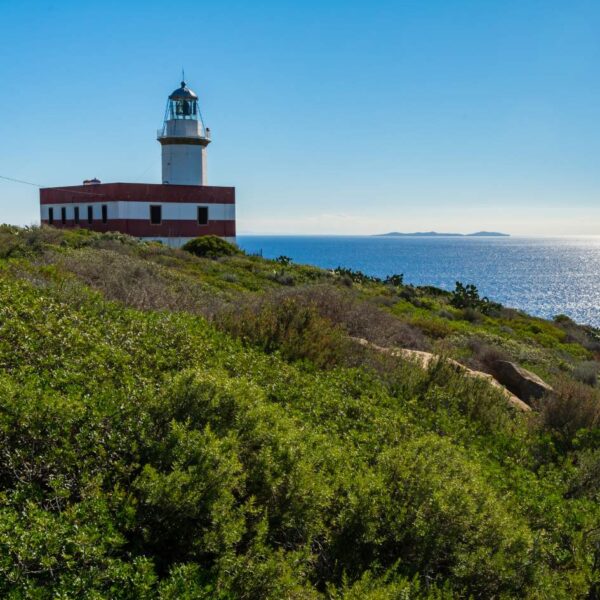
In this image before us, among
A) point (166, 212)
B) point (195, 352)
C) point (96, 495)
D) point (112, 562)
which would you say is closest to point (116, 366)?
point (195, 352)

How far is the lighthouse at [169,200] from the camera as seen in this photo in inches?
1436

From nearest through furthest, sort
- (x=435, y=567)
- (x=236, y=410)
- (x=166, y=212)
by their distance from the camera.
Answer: (x=435, y=567) → (x=236, y=410) → (x=166, y=212)

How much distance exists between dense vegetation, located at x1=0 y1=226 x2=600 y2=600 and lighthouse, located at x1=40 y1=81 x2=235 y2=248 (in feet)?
101

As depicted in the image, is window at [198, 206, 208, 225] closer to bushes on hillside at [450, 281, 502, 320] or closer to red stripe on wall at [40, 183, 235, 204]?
red stripe on wall at [40, 183, 235, 204]

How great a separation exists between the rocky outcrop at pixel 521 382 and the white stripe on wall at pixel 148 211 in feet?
96.3

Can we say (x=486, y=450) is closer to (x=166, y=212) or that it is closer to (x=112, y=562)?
(x=112, y=562)

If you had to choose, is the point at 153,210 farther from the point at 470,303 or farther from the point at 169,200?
the point at 470,303

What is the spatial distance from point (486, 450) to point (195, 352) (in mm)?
3067

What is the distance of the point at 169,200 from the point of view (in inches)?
1465

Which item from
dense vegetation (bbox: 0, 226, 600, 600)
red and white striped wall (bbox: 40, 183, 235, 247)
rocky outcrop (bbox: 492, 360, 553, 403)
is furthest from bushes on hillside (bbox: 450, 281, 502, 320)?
dense vegetation (bbox: 0, 226, 600, 600)

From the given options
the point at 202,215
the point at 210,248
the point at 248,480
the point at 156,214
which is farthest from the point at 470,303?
the point at 248,480

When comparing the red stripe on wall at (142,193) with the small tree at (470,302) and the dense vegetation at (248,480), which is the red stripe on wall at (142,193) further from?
the dense vegetation at (248,480)

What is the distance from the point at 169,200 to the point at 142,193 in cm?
165

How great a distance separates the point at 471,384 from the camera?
25.6 feet
